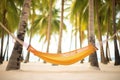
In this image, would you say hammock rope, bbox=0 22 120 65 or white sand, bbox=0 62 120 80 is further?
hammock rope, bbox=0 22 120 65

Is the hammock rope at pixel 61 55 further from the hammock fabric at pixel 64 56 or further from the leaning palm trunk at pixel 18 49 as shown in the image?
the leaning palm trunk at pixel 18 49

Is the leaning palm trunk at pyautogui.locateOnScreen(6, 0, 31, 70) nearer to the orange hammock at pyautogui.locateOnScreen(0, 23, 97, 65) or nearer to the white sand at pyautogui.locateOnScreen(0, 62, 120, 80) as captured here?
the white sand at pyautogui.locateOnScreen(0, 62, 120, 80)

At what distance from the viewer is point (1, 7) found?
447 inches

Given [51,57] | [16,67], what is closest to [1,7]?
[16,67]

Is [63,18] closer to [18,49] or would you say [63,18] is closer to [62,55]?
[18,49]

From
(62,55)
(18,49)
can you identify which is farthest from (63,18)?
(62,55)

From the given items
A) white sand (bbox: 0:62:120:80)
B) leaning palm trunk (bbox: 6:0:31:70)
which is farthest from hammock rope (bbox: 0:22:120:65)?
leaning palm trunk (bbox: 6:0:31:70)

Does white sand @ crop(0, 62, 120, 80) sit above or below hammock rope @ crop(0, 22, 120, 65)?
below

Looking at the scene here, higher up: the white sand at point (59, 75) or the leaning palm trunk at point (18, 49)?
the leaning palm trunk at point (18, 49)

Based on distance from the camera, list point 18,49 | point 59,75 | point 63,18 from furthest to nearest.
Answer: point 63,18 < point 18,49 < point 59,75

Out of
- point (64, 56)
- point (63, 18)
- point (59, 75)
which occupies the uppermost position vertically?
point (63, 18)

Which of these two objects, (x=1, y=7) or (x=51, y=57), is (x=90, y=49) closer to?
(x=51, y=57)

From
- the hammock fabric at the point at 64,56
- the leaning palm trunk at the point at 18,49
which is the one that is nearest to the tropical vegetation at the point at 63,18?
the leaning palm trunk at the point at 18,49

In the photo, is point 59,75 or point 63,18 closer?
point 59,75
